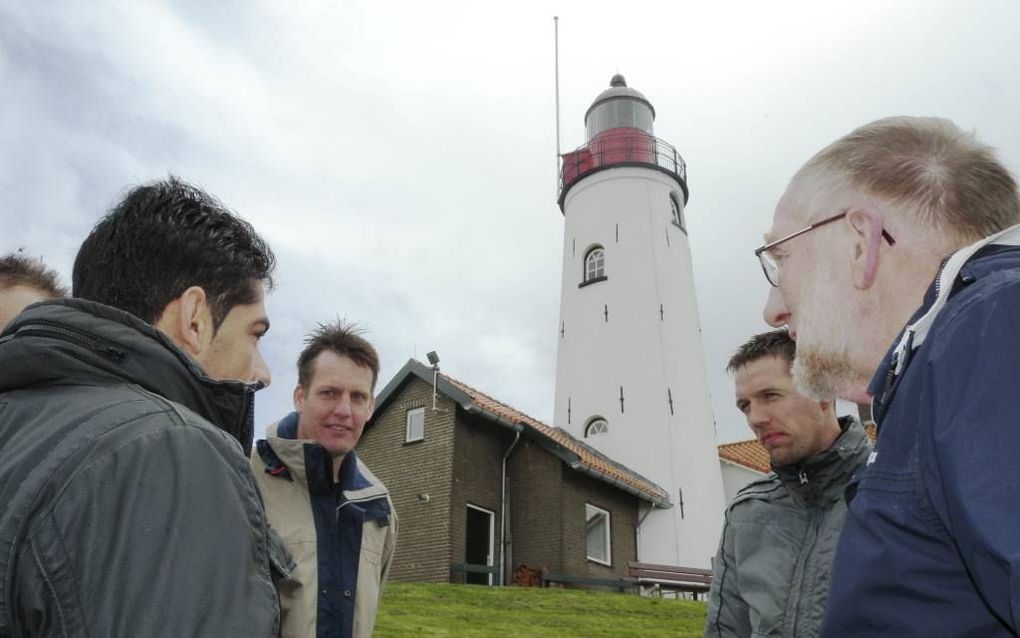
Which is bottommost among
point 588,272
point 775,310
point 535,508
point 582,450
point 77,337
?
point 77,337

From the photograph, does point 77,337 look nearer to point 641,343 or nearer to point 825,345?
point 825,345

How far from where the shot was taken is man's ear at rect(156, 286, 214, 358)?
2031mm

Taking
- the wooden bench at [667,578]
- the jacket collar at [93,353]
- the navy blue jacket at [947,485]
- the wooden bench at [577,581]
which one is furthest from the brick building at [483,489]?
the navy blue jacket at [947,485]

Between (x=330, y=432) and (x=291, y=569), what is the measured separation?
264 cm

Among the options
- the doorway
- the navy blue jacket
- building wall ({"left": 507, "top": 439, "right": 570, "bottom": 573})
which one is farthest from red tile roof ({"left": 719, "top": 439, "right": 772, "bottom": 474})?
the navy blue jacket

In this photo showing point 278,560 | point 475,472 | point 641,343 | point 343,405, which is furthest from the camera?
point 641,343

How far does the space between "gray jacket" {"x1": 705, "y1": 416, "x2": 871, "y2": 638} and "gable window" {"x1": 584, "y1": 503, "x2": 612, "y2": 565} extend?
49.7 feet

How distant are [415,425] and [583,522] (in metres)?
4.07

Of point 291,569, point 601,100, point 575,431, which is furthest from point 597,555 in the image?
point 291,569

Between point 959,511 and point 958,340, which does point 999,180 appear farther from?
point 959,511

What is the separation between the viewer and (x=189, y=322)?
81.2 inches

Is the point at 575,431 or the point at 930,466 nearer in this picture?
the point at 930,466

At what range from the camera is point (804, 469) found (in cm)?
355

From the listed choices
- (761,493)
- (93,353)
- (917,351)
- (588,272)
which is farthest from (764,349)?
(588,272)
